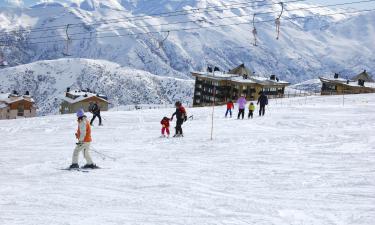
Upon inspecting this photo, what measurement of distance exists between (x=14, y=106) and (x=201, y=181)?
11390 centimetres

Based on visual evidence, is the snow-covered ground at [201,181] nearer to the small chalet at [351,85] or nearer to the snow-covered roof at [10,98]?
the small chalet at [351,85]

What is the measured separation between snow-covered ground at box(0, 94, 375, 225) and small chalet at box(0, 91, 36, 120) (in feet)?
323

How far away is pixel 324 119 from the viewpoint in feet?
95.7

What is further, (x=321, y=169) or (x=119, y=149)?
(x=119, y=149)

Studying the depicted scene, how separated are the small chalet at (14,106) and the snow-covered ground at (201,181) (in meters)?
98.5

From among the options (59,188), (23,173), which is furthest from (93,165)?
(59,188)

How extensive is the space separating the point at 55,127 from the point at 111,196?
21558 millimetres

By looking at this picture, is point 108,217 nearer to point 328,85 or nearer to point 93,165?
point 93,165

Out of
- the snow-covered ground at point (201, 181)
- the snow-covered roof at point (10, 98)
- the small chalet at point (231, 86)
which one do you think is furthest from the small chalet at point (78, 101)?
the snow-covered ground at point (201, 181)

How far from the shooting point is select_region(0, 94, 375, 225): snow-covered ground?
9062mm

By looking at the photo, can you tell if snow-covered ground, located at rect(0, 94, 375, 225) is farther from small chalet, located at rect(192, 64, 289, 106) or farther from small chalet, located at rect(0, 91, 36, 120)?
small chalet, located at rect(192, 64, 289, 106)

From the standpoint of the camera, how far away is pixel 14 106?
117250 mm

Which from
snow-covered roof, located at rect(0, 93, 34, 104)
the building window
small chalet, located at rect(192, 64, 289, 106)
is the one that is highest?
small chalet, located at rect(192, 64, 289, 106)

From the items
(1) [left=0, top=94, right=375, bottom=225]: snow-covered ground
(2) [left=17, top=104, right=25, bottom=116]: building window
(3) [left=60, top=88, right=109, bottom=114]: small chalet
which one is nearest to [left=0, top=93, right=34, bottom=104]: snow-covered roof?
(2) [left=17, top=104, right=25, bottom=116]: building window
